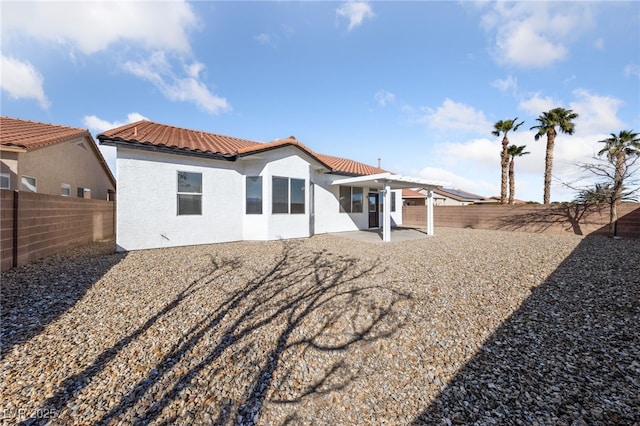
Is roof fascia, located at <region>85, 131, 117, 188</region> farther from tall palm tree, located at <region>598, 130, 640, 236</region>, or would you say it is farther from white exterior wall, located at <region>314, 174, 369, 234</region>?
tall palm tree, located at <region>598, 130, 640, 236</region>

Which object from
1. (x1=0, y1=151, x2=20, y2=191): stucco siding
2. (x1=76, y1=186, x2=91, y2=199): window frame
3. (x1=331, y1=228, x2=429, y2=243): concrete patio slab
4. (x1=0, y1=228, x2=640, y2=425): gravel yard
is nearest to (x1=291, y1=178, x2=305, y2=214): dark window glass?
(x1=331, y1=228, x2=429, y2=243): concrete patio slab

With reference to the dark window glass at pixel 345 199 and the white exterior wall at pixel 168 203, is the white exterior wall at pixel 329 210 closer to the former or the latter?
the dark window glass at pixel 345 199

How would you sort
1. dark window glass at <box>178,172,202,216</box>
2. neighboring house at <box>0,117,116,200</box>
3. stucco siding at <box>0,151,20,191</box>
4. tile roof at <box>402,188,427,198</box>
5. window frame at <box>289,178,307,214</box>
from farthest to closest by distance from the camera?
tile roof at <box>402,188,427,198</box> → window frame at <box>289,178,307,214</box> → dark window glass at <box>178,172,202,216</box> → neighboring house at <box>0,117,116,200</box> → stucco siding at <box>0,151,20,191</box>

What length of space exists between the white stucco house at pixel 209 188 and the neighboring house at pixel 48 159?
3.84m

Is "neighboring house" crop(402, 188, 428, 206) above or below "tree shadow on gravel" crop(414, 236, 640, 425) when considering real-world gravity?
above

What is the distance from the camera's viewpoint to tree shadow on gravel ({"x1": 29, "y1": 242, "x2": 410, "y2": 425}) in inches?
93.4

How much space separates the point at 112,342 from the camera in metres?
3.35

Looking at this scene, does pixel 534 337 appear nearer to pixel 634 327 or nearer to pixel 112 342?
pixel 634 327

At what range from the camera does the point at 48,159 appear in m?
11.5

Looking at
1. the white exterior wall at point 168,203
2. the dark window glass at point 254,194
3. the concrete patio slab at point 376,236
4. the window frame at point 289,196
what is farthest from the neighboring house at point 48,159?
the concrete patio slab at point 376,236

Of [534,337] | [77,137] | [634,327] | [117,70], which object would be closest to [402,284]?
[534,337]

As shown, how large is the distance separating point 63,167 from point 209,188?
27.7 ft

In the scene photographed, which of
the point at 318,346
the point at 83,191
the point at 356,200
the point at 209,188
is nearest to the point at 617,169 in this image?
the point at 356,200

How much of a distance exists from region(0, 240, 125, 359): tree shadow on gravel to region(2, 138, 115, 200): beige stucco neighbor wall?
5074 millimetres
